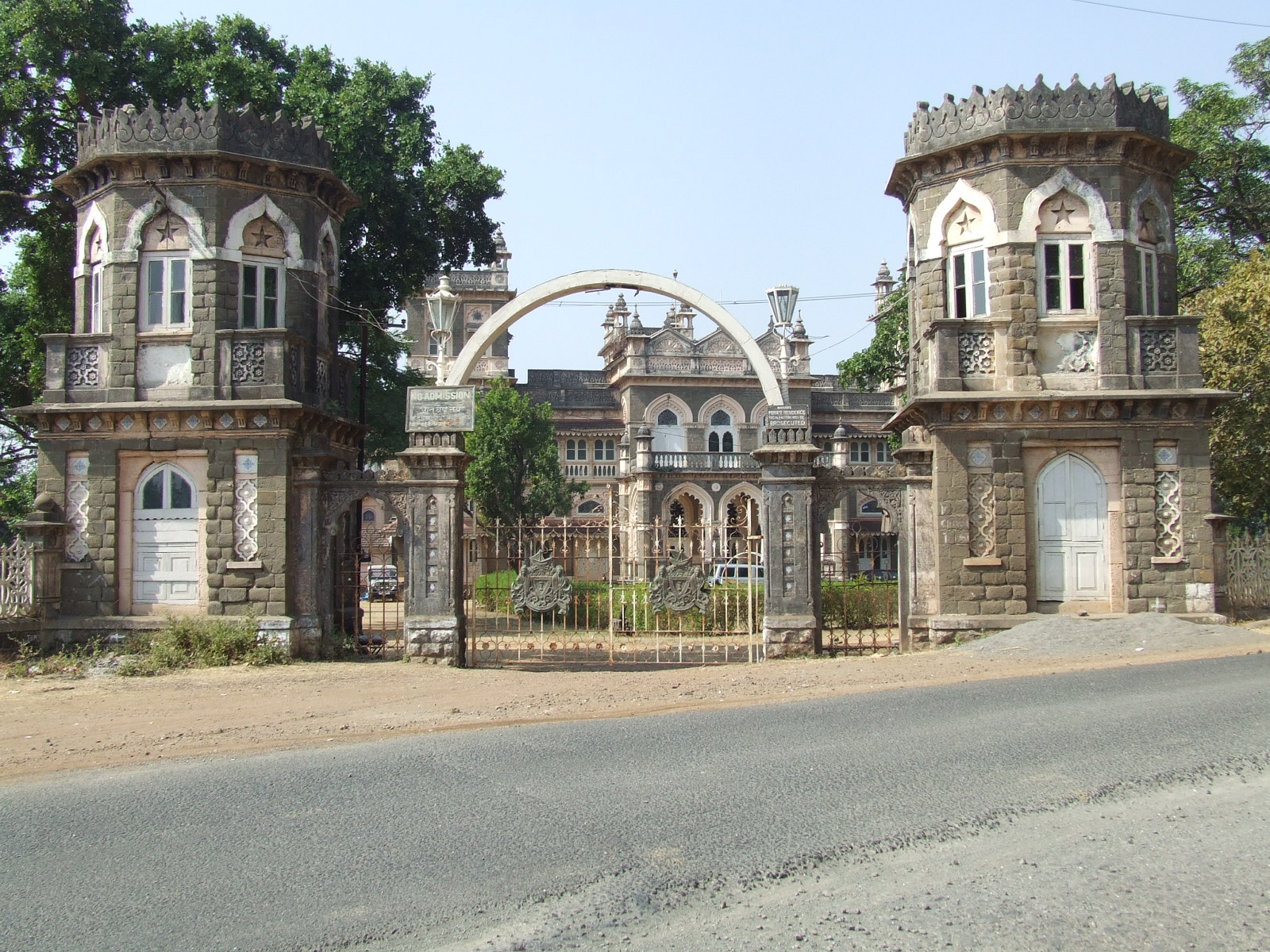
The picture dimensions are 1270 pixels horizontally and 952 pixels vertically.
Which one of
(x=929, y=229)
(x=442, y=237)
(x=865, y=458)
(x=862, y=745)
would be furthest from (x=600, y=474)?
(x=862, y=745)

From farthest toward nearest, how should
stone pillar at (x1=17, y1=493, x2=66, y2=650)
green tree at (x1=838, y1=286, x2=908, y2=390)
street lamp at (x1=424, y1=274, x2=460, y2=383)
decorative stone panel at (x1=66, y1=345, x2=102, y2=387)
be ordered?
green tree at (x1=838, y1=286, x2=908, y2=390)
street lamp at (x1=424, y1=274, x2=460, y2=383)
decorative stone panel at (x1=66, y1=345, x2=102, y2=387)
stone pillar at (x1=17, y1=493, x2=66, y2=650)

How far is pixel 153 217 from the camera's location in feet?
52.0

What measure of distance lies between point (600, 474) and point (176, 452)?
33.2 m

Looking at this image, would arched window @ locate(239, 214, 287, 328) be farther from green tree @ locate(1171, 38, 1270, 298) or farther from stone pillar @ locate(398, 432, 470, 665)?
green tree @ locate(1171, 38, 1270, 298)

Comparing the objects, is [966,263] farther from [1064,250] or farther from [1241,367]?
[1241,367]

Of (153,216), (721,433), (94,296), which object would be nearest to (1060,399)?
(153,216)

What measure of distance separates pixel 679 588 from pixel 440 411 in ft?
13.7

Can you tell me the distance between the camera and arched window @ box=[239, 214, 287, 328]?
53.0 feet

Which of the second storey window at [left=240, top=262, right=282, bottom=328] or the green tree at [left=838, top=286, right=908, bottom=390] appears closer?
the second storey window at [left=240, top=262, right=282, bottom=328]

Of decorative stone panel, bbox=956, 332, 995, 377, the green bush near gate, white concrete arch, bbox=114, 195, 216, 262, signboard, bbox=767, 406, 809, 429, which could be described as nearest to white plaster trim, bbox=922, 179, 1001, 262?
decorative stone panel, bbox=956, 332, 995, 377

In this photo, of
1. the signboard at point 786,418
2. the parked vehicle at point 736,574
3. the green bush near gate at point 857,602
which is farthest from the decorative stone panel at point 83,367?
the green bush near gate at point 857,602

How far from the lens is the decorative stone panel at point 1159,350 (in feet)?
51.1

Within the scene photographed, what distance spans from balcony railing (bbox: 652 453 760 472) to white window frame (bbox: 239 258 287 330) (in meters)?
27.0

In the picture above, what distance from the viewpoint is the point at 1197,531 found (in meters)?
15.4
